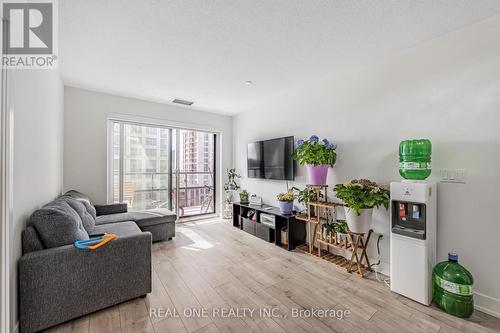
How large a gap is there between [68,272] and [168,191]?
2907mm

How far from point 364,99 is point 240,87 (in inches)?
69.0

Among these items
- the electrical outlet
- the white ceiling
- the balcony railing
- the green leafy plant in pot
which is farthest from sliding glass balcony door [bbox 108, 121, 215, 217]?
the electrical outlet

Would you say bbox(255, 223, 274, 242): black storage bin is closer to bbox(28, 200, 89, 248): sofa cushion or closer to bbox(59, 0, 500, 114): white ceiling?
bbox(59, 0, 500, 114): white ceiling

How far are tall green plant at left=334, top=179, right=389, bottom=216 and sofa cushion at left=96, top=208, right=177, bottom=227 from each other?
2648mm

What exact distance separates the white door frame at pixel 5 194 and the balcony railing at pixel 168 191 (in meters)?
2.75

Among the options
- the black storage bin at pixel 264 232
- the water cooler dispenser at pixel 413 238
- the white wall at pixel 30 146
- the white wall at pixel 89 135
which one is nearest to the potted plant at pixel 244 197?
the black storage bin at pixel 264 232

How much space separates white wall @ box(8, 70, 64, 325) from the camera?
1373 millimetres

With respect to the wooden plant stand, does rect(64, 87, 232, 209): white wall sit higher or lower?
higher

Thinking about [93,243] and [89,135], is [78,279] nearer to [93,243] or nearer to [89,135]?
[93,243]

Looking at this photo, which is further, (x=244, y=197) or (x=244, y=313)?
(x=244, y=197)

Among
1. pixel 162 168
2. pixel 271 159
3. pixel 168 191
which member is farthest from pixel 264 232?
pixel 162 168

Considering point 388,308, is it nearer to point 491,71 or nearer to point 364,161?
point 364,161

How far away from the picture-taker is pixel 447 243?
194 centimetres

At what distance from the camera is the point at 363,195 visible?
220cm
